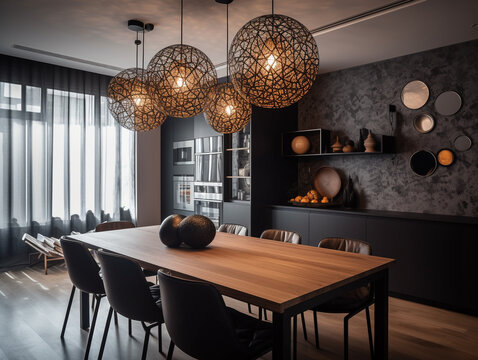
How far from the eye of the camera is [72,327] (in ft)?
9.40

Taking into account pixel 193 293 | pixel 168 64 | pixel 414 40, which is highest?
pixel 414 40

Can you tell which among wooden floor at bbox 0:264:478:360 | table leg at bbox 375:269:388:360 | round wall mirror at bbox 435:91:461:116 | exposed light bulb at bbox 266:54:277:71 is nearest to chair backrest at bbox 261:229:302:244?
wooden floor at bbox 0:264:478:360

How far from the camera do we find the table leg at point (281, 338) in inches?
57.2

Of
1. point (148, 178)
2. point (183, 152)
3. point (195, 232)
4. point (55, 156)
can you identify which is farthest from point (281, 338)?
point (148, 178)

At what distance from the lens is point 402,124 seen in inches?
161

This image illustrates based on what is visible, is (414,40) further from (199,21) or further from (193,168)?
(193,168)

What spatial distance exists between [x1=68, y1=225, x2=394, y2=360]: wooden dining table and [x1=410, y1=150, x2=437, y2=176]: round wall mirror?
2.13m

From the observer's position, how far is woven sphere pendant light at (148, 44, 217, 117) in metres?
2.24

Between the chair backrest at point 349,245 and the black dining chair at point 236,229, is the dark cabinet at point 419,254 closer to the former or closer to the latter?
the chair backrest at point 349,245

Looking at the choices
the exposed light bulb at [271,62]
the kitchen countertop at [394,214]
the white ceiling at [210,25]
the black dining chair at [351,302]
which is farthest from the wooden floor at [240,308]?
the white ceiling at [210,25]

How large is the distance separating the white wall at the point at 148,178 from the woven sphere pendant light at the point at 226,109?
336 centimetres

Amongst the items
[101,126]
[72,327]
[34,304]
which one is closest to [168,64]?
[72,327]

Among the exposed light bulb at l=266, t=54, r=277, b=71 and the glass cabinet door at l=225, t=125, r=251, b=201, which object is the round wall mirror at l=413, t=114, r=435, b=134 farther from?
the exposed light bulb at l=266, t=54, r=277, b=71

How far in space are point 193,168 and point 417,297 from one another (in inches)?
136
